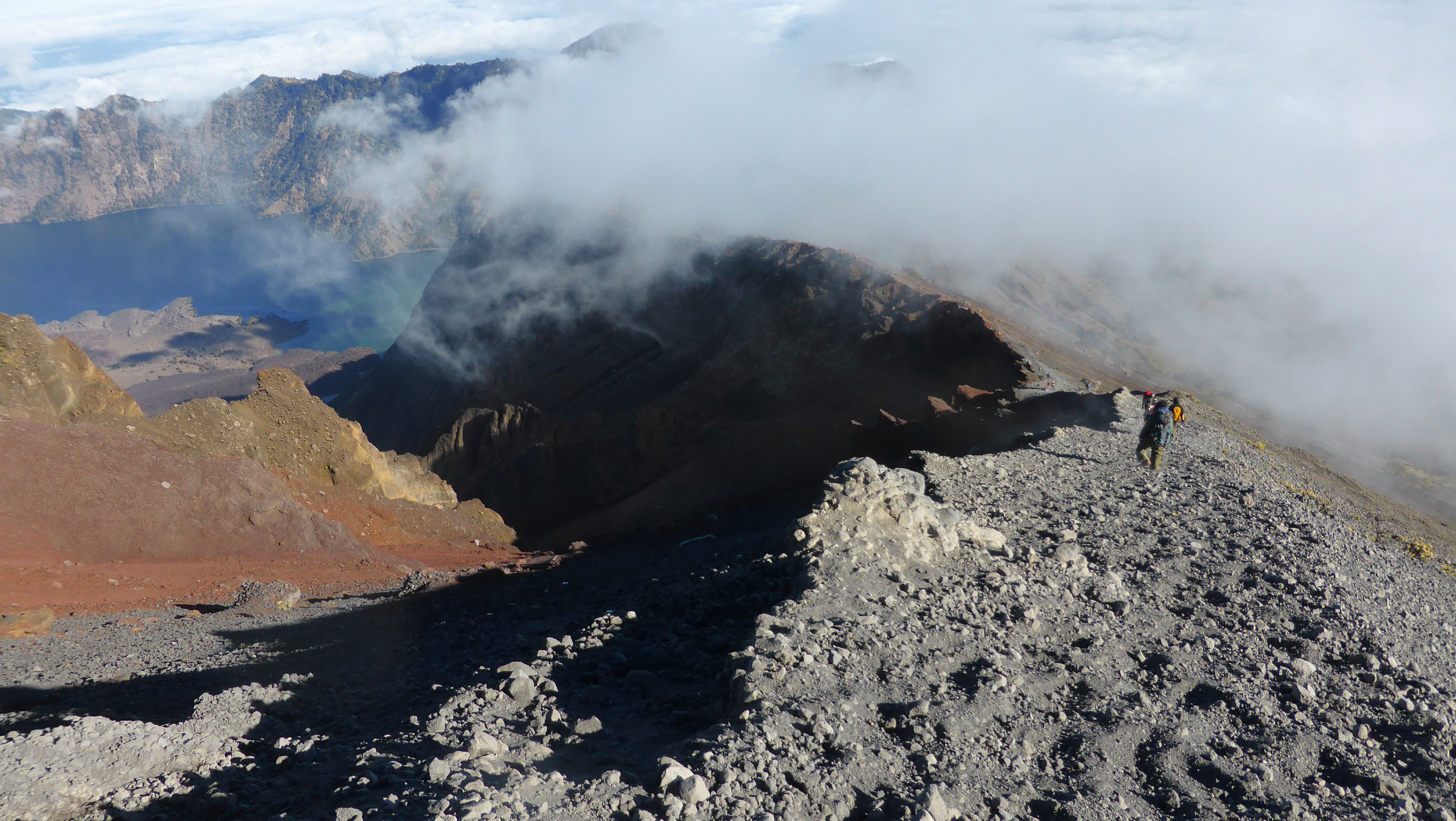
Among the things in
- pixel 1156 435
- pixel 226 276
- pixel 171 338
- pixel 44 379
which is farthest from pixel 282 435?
pixel 226 276

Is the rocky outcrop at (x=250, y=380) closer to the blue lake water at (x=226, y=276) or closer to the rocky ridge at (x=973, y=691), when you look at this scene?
the blue lake water at (x=226, y=276)

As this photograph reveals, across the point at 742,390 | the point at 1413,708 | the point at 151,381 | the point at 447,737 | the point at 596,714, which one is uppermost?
the point at 447,737

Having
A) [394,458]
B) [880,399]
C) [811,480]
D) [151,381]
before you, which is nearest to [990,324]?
[880,399]

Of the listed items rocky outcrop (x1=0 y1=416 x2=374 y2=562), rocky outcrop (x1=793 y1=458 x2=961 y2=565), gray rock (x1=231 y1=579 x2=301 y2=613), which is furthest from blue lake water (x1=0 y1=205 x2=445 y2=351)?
rocky outcrop (x1=793 y1=458 x2=961 y2=565)

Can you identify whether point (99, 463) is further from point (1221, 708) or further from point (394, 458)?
point (1221, 708)

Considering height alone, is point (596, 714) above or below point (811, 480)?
above

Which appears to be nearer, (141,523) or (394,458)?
(141,523)

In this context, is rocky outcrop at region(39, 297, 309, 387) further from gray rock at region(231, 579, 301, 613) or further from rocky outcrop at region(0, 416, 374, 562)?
gray rock at region(231, 579, 301, 613)
